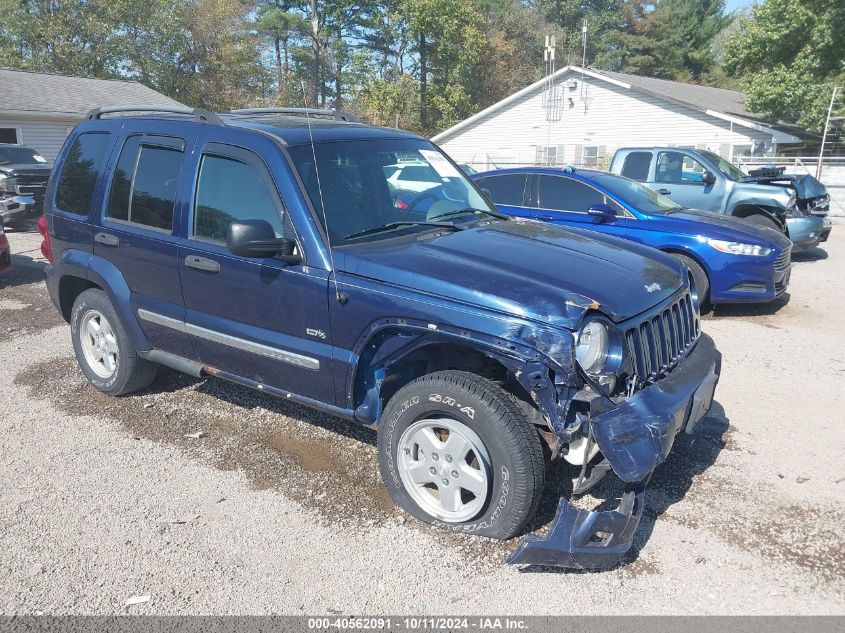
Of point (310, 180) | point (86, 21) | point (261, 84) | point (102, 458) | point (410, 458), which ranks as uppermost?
point (86, 21)

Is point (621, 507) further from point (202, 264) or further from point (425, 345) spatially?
point (202, 264)

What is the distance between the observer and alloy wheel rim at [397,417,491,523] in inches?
135

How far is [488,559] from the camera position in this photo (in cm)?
341

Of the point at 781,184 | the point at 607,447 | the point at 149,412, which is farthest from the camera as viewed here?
the point at 781,184

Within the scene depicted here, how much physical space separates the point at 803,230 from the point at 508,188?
5.69m

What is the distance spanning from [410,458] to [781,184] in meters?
10.7

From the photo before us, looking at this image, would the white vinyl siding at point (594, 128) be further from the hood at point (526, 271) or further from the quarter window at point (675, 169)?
the hood at point (526, 271)

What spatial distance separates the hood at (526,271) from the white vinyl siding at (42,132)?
25.7 m

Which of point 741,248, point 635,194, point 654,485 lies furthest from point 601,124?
point 654,485

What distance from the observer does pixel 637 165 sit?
39.3 ft

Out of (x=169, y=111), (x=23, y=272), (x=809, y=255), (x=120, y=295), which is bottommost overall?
(x=23, y=272)

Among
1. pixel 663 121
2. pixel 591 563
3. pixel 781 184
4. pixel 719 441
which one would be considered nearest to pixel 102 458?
pixel 591 563

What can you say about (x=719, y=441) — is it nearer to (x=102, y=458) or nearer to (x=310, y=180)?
(x=310, y=180)

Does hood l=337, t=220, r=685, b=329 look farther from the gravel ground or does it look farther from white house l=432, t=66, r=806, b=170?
white house l=432, t=66, r=806, b=170
